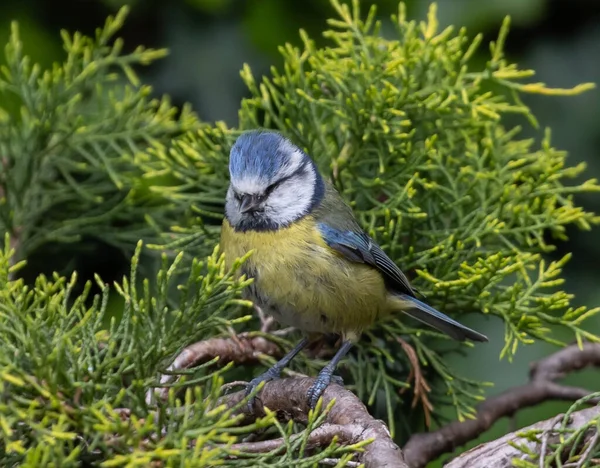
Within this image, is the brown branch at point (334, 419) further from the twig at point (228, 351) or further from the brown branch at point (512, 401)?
the brown branch at point (512, 401)

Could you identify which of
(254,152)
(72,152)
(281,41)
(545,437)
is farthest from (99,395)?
(281,41)

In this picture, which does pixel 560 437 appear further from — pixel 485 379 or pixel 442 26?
pixel 442 26

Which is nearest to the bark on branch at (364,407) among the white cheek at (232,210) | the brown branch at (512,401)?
the brown branch at (512,401)

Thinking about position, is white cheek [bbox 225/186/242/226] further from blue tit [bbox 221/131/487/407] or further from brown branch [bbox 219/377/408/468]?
brown branch [bbox 219/377/408/468]

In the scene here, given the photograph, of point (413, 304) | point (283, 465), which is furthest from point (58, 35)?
point (283, 465)

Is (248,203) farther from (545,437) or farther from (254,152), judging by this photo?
(545,437)

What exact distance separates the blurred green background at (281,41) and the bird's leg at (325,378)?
1062mm

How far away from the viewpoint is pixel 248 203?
1922 mm

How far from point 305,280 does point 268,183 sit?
10.2 inches

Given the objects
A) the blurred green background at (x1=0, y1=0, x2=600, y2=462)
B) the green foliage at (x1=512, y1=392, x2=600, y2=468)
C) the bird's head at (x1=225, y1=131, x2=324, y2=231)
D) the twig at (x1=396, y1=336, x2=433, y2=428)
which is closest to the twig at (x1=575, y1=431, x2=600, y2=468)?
the green foliage at (x1=512, y1=392, x2=600, y2=468)

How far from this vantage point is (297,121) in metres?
2.05

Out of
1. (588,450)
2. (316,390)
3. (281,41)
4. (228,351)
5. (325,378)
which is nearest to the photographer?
(588,450)

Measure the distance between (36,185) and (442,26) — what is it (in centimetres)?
139

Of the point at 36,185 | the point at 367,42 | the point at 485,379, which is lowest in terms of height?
the point at 485,379
